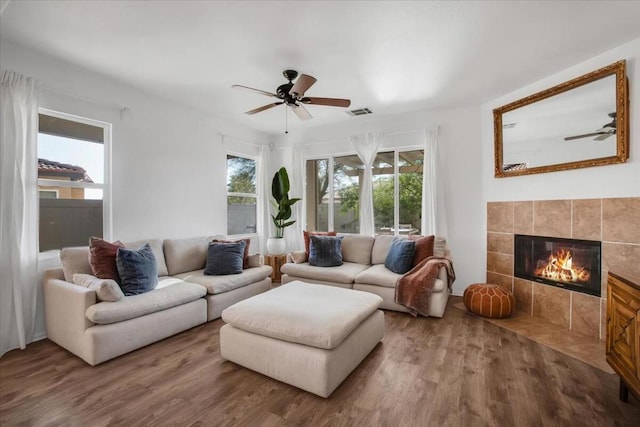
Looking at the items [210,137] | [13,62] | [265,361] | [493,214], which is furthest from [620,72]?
[13,62]

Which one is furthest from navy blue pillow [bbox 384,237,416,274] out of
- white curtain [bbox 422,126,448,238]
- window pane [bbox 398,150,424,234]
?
window pane [bbox 398,150,424,234]

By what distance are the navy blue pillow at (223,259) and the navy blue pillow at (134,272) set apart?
774 mm

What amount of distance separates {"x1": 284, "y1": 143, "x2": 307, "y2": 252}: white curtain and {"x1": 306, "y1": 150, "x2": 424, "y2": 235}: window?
0.17 metres

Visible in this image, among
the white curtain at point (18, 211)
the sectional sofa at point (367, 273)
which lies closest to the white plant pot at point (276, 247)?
the sectional sofa at point (367, 273)

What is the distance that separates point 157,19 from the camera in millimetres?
2197

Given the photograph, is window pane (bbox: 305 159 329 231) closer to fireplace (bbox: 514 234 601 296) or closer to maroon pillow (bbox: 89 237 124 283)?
fireplace (bbox: 514 234 601 296)

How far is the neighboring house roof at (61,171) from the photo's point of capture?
2.82 m

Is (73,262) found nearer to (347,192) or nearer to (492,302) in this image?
(347,192)

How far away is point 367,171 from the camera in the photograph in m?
4.86

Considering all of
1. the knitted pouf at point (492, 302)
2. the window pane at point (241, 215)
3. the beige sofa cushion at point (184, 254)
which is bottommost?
the knitted pouf at point (492, 302)

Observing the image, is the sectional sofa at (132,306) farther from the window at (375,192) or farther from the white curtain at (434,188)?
the white curtain at (434,188)

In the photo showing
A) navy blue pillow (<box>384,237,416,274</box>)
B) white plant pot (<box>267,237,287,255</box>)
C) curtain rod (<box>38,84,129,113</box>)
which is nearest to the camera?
curtain rod (<box>38,84,129,113</box>)

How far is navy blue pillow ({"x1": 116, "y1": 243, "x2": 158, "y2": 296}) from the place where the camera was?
105 inches

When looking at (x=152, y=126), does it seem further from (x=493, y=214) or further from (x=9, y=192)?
(x=493, y=214)
